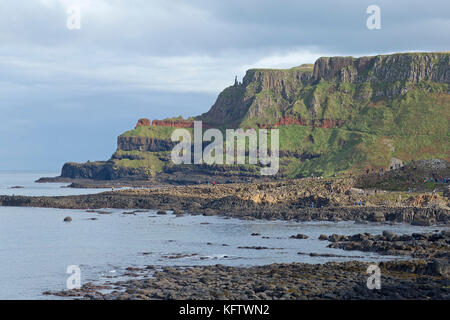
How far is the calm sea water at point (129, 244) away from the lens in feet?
166

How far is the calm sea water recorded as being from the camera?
50.6 m

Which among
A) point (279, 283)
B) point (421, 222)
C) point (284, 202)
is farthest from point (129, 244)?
point (284, 202)

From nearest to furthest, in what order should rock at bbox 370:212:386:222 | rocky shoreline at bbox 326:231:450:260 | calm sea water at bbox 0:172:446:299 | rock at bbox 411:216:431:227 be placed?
calm sea water at bbox 0:172:446:299, rocky shoreline at bbox 326:231:450:260, rock at bbox 411:216:431:227, rock at bbox 370:212:386:222

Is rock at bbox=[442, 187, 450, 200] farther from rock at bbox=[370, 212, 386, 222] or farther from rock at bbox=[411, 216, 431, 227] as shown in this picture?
rock at bbox=[411, 216, 431, 227]

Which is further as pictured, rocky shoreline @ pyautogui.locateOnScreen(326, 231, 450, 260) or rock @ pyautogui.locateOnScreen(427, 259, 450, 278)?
rocky shoreline @ pyautogui.locateOnScreen(326, 231, 450, 260)

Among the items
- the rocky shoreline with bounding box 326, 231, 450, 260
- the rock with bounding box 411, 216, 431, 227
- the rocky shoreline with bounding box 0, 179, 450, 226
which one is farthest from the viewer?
the rocky shoreline with bounding box 0, 179, 450, 226

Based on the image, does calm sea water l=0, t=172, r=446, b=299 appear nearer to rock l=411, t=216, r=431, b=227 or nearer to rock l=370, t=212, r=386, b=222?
rock l=411, t=216, r=431, b=227

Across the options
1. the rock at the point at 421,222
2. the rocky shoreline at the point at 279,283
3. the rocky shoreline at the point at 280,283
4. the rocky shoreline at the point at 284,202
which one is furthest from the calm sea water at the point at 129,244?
the rocky shoreline at the point at 284,202

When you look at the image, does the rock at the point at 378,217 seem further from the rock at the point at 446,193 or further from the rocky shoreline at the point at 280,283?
the rocky shoreline at the point at 280,283

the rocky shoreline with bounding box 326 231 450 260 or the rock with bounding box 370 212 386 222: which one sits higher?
the rocky shoreline with bounding box 326 231 450 260

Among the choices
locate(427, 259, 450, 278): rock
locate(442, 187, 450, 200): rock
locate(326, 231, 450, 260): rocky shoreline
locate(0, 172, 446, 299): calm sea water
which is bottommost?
locate(0, 172, 446, 299): calm sea water

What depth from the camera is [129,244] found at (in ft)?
224

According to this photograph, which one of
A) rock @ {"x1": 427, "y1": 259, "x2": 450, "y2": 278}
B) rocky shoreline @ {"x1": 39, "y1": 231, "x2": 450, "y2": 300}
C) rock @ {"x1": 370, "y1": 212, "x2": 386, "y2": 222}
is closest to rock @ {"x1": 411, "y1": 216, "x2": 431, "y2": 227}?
rock @ {"x1": 370, "y1": 212, "x2": 386, "y2": 222}
